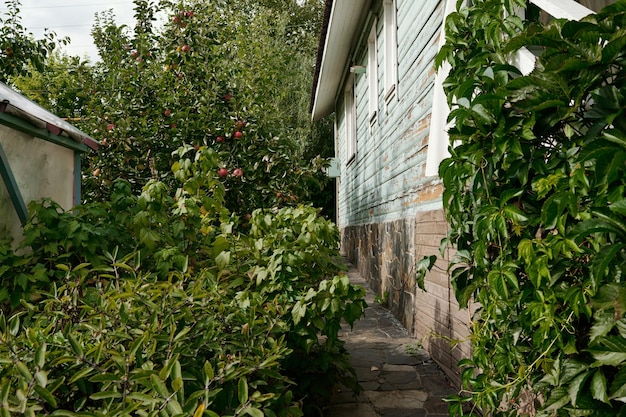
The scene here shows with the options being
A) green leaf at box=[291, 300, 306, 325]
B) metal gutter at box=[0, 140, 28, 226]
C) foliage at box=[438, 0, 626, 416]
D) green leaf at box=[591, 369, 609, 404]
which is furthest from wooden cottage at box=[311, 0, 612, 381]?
metal gutter at box=[0, 140, 28, 226]

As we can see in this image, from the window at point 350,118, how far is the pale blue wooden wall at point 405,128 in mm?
1889

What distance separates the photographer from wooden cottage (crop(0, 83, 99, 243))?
335 centimetres

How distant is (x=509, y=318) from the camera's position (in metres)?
1.87

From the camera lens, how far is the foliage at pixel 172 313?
1.45m

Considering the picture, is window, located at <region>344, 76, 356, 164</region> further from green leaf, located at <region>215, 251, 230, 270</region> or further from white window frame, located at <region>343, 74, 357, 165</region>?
green leaf, located at <region>215, 251, 230, 270</region>

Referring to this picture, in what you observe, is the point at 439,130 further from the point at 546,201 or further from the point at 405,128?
the point at 405,128

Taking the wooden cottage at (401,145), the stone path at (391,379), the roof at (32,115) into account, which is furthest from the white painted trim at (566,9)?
the roof at (32,115)

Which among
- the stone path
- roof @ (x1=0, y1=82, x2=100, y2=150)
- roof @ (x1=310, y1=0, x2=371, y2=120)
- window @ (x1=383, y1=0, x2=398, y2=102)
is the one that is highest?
roof @ (x1=310, y1=0, x2=371, y2=120)

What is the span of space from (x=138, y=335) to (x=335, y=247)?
6.23 ft

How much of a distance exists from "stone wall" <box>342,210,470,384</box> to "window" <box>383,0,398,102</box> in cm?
188

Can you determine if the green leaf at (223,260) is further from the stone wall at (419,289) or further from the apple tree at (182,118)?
the apple tree at (182,118)

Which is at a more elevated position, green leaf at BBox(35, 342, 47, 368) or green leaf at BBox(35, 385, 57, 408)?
green leaf at BBox(35, 342, 47, 368)

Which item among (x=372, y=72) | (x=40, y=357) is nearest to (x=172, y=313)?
(x=40, y=357)

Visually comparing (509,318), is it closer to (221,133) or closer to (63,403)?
(63,403)
